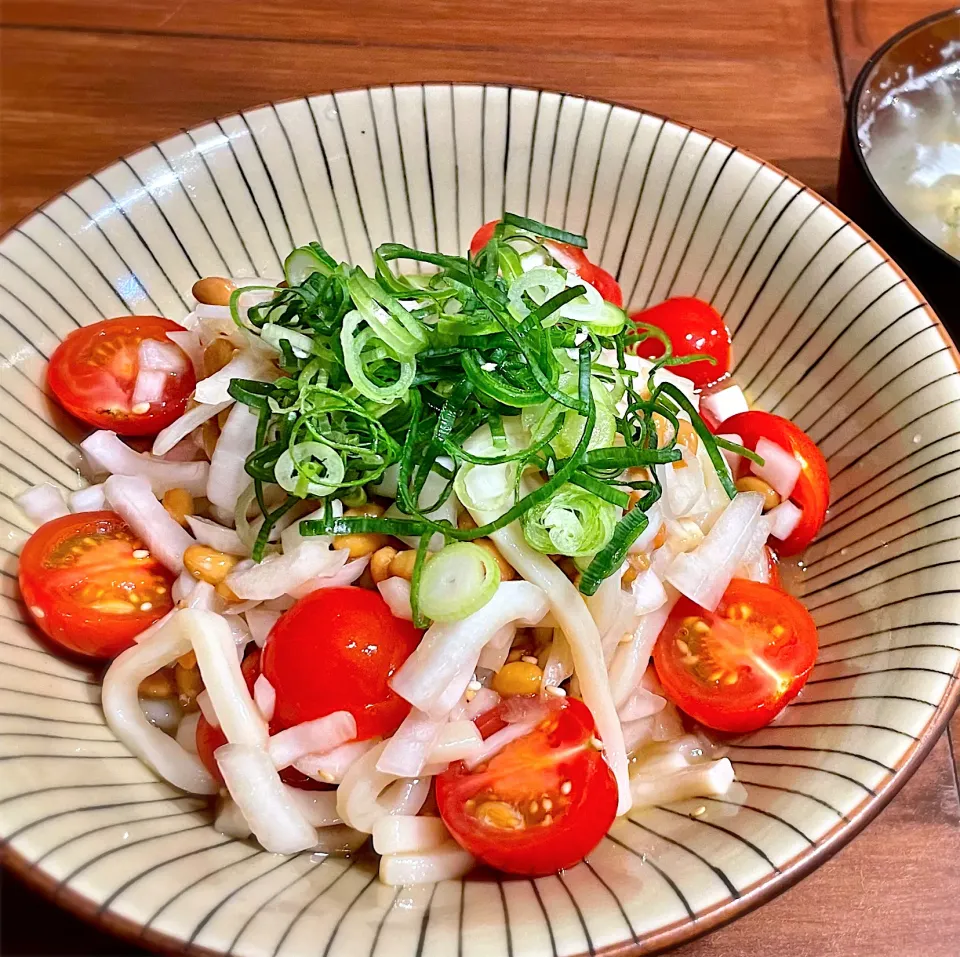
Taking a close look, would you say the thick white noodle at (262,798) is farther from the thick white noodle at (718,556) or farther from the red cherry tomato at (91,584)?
the thick white noodle at (718,556)

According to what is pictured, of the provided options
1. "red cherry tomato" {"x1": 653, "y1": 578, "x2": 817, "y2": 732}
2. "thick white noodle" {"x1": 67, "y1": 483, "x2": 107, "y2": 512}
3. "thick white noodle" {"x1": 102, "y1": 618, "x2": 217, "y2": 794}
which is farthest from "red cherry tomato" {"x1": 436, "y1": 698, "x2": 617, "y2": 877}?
"thick white noodle" {"x1": 67, "y1": 483, "x2": 107, "y2": 512}

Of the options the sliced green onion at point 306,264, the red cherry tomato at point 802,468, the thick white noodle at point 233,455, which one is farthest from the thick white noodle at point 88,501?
the red cherry tomato at point 802,468

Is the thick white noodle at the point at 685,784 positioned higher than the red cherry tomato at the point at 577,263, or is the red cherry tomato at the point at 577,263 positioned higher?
the red cherry tomato at the point at 577,263

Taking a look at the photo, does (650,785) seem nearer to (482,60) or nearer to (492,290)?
(492,290)

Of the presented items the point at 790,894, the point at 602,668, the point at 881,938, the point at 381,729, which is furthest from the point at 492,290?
the point at 881,938

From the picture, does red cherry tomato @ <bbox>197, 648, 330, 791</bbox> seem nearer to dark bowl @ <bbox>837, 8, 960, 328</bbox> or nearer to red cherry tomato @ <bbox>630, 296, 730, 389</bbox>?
red cherry tomato @ <bbox>630, 296, 730, 389</bbox>

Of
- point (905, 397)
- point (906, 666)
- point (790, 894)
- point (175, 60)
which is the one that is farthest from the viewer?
point (175, 60)
